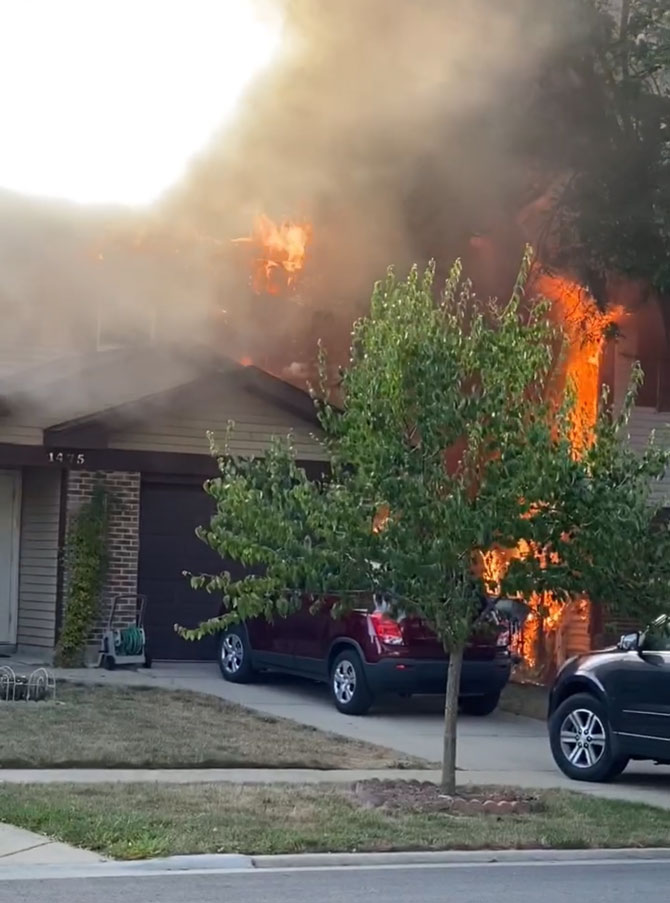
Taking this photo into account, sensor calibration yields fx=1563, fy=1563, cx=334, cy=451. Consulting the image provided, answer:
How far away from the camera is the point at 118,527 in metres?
17.5

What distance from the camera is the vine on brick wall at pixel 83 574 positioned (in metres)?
17.0

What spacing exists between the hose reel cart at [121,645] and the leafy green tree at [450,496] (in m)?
6.33

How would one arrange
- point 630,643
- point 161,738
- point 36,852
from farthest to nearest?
point 161,738
point 630,643
point 36,852

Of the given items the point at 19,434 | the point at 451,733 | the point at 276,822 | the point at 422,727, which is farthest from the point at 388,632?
the point at 276,822

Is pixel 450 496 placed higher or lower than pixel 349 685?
higher

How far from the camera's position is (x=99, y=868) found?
26.4 ft

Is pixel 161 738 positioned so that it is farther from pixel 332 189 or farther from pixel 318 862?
pixel 332 189

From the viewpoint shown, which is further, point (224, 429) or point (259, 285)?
point (259, 285)

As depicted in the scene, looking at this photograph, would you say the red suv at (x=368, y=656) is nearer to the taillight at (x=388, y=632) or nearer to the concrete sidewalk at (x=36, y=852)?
the taillight at (x=388, y=632)

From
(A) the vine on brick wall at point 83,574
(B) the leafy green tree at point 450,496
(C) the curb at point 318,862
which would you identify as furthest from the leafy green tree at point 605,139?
(C) the curb at point 318,862

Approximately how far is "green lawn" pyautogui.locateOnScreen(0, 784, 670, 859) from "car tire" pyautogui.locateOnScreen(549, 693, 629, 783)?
119 centimetres

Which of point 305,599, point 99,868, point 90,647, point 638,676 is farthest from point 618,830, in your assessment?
point 90,647

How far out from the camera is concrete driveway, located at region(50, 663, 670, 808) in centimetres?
1204

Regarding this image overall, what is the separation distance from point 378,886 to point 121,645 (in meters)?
9.32
